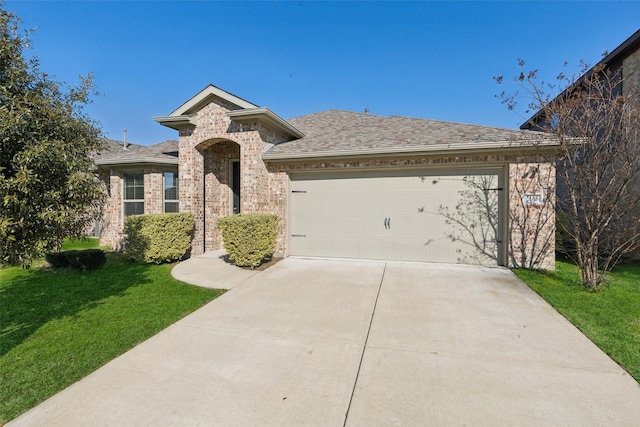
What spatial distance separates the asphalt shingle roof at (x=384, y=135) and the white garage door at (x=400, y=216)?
78 cm

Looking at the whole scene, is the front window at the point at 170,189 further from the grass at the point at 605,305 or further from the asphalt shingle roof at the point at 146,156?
the grass at the point at 605,305

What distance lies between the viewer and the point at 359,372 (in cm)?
284

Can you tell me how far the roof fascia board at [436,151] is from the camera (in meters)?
6.73

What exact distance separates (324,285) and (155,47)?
9.44 metres

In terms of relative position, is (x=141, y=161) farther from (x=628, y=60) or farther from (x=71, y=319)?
(x=628, y=60)

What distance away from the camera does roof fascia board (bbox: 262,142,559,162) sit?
265 inches

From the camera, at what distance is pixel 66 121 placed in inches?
128

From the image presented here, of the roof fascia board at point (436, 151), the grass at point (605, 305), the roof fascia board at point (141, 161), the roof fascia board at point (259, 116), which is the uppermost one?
the roof fascia board at point (259, 116)

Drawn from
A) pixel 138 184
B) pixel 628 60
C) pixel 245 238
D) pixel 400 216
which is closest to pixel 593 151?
pixel 400 216

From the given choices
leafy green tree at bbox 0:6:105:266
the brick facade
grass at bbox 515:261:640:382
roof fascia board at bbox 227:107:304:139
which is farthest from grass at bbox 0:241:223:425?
grass at bbox 515:261:640:382

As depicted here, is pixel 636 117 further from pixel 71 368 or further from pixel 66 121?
pixel 71 368

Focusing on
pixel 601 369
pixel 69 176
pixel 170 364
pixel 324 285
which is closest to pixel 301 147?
pixel 324 285

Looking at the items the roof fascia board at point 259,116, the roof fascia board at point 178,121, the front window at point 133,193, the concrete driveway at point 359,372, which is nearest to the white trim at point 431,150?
the roof fascia board at point 259,116

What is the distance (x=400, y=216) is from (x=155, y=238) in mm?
6747
